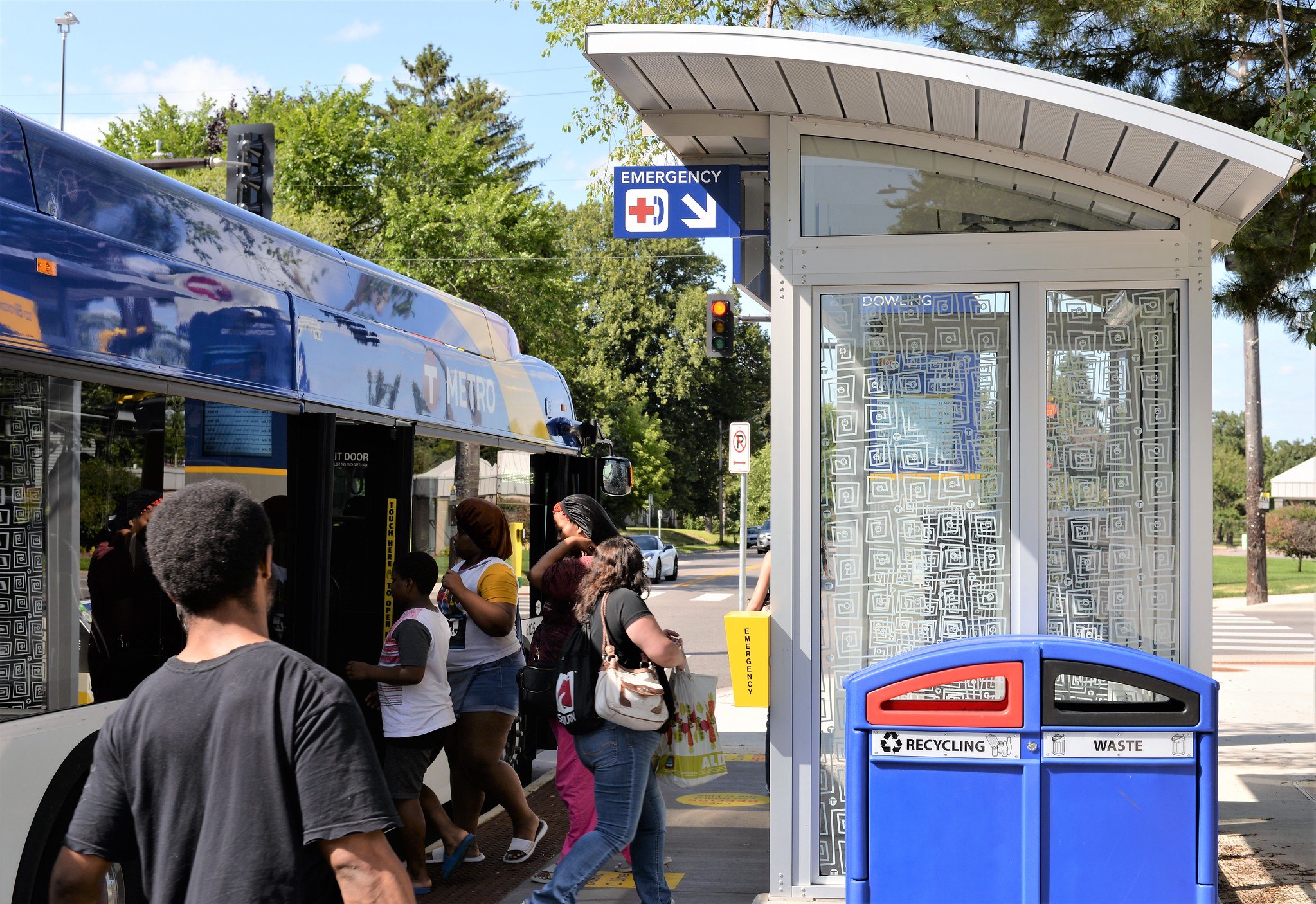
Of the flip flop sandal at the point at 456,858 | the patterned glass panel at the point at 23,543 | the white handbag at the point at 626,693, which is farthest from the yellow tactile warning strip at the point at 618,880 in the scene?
the patterned glass panel at the point at 23,543

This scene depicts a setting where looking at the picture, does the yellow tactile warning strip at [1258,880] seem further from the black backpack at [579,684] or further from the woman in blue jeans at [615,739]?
the black backpack at [579,684]

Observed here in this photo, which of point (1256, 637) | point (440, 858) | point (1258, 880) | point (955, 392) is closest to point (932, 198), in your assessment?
point (955, 392)

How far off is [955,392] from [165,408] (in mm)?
3093

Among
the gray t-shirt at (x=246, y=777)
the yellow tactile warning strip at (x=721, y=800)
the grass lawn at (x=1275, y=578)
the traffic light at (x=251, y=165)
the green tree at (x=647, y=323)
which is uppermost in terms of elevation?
the green tree at (x=647, y=323)

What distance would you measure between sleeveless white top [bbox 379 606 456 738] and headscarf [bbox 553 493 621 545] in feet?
2.80

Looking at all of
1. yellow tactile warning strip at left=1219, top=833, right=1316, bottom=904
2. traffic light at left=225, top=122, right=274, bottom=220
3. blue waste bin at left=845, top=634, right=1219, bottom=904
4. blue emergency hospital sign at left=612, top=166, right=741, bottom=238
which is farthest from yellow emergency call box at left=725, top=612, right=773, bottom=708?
traffic light at left=225, top=122, right=274, bottom=220

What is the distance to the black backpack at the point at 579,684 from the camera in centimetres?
452

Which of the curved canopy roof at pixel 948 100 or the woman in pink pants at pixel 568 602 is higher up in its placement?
the curved canopy roof at pixel 948 100

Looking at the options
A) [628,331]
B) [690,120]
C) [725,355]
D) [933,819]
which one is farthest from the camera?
[628,331]

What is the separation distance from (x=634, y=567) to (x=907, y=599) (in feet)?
3.82

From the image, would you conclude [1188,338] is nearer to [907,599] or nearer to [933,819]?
[907,599]

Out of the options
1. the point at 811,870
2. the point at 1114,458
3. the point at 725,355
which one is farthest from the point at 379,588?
the point at 725,355

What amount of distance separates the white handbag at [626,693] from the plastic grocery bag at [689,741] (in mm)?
556

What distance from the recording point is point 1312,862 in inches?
247
